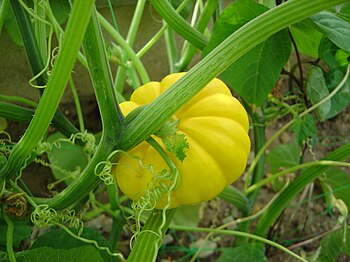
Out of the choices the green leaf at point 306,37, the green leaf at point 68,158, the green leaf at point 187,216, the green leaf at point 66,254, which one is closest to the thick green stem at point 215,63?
the green leaf at point 66,254

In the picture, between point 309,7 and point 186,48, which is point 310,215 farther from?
point 309,7

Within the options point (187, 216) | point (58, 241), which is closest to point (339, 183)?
point (187, 216)

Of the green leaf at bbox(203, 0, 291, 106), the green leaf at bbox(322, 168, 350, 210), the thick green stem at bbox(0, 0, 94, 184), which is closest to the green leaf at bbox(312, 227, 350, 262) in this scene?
the green leaf at bbox(322, 168, 350, 210)

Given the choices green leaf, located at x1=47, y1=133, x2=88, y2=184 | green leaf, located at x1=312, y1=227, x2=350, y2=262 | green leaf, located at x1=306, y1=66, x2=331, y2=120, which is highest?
green leaf, located at x1=306, y1=66, x2=331, y2=120

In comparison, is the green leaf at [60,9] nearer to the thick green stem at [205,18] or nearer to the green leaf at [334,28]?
the thick green stem at [205,18]

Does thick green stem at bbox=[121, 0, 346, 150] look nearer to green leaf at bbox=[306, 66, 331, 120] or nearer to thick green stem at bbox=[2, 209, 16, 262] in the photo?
thick green stem at bbox=[2, 209, 16, 262]

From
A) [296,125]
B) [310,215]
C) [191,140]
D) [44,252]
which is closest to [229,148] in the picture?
[191,140]

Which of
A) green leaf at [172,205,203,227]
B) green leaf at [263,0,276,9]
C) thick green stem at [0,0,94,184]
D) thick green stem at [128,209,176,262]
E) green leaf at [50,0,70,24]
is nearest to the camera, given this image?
thick green stem at [0,0,94,184]
